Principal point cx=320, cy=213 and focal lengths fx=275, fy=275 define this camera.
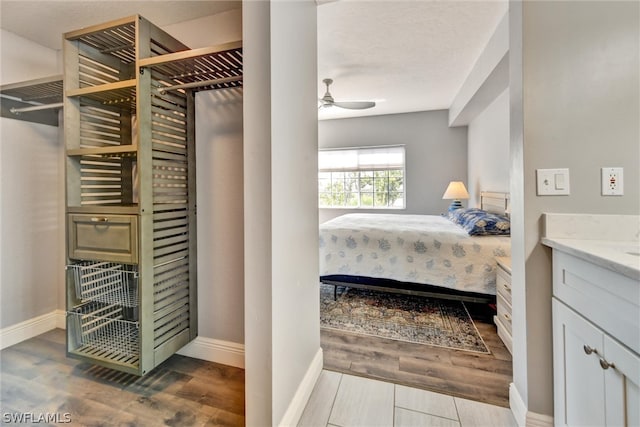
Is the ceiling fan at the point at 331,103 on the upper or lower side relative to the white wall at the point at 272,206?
upper

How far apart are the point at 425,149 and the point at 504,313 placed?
12.3ft

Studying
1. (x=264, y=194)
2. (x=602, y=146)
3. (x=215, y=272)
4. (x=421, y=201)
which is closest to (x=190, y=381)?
(x=215, y=272)

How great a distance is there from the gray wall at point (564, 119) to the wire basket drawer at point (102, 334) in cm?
206

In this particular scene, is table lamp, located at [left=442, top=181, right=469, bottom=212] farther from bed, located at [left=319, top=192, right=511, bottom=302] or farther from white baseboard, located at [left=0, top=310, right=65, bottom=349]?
white baseboard, located at [left=0, top=310, right=65, bottom=349]

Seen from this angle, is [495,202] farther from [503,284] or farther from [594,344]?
[594,344]

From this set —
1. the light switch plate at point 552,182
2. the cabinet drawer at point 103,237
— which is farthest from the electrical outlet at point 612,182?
the cabinet drawer at point 103,237

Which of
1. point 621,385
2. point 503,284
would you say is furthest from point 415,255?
point 621,385

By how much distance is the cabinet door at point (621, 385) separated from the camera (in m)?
0.77

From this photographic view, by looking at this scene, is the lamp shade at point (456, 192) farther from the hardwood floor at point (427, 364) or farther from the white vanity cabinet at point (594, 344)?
the white vanity cabinet at point (594, 344)

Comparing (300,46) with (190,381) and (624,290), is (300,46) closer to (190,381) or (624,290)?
(624,290)

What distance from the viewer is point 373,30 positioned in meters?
2.49

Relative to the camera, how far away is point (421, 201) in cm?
527

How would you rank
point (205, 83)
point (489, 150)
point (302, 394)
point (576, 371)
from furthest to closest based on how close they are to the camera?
point (489, 150) → point (205, 83) → point (302, 394) → point (576, 371)

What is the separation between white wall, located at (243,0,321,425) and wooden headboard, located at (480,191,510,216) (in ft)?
10.3
